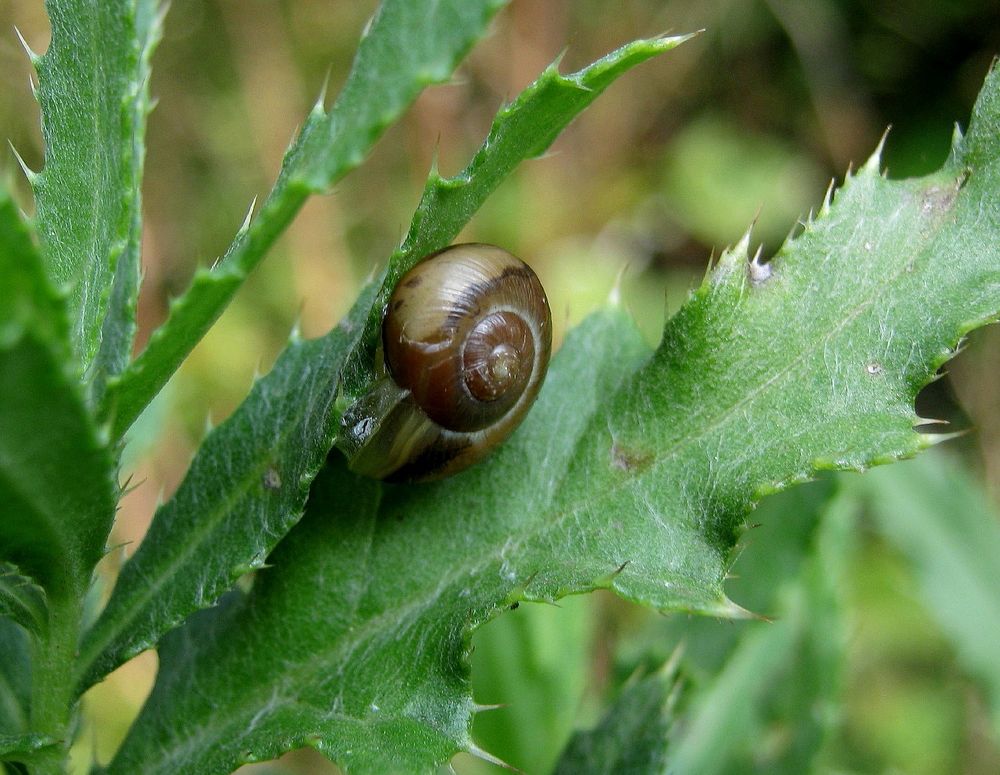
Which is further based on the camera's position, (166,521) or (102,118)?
(166,521)

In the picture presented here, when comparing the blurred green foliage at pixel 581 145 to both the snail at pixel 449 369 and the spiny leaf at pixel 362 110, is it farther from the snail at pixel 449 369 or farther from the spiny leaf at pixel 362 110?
the spiny leaf at pixel 362 110

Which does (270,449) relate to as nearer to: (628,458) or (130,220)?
(130,220)

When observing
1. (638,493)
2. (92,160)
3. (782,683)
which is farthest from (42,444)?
(782,683)

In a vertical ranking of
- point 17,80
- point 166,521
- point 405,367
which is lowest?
point 166,521

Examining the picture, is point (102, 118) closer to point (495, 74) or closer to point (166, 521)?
point (166, 521)

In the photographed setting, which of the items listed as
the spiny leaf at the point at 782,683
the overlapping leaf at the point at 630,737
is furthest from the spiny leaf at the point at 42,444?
the spiny leaf at the point at 782,683

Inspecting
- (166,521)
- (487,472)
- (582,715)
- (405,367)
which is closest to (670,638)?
(582,715)
